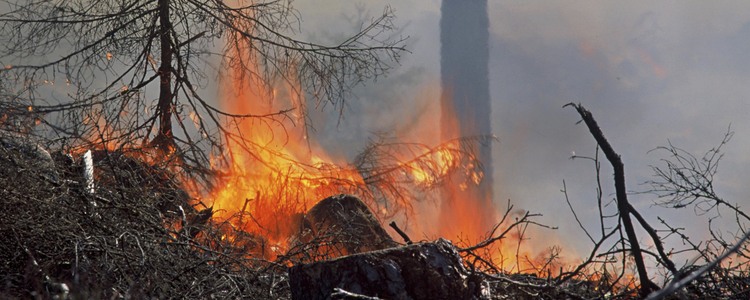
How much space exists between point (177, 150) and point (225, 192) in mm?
781

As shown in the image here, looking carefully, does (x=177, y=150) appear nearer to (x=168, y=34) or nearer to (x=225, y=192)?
(x=225, y=192)

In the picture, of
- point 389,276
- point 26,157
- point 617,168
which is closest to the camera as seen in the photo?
point 617,168

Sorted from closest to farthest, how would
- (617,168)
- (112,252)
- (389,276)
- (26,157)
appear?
(617,168) → (389,276) → (112,252) → (26,157)

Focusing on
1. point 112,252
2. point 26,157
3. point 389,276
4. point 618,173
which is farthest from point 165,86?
point 618,173

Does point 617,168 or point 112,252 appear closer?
point 617,168

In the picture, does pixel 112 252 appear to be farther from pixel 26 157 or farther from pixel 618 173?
pixel 618 173

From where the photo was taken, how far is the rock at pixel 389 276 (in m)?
3.70

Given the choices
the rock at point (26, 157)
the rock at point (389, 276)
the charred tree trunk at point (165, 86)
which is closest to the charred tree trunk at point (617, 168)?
the rock at point (389, 276)

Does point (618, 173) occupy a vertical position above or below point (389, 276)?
above

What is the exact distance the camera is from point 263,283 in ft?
15.1

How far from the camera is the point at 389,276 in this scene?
3.71m

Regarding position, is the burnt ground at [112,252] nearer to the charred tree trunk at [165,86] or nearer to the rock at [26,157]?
the rock at [26,157]

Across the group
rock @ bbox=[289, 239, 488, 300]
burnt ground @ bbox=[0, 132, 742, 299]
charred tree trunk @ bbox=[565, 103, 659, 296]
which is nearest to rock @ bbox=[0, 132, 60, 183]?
burnt ground @ bbox=[0, 132, 742, 299]

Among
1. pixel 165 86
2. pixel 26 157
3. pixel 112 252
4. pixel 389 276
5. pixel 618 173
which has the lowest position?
pixel 389 276
